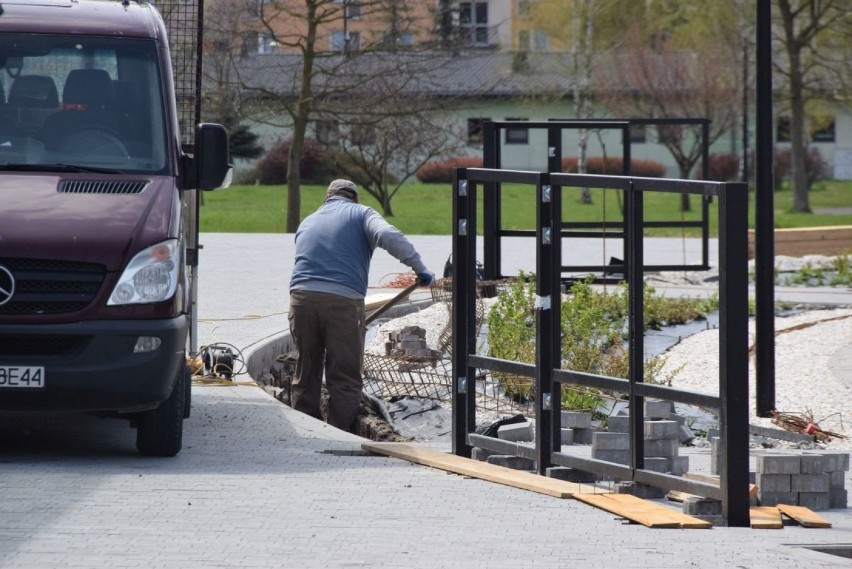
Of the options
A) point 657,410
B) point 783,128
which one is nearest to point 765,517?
point 657,410

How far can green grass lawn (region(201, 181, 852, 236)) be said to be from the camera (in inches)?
1539

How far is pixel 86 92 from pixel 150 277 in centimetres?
144

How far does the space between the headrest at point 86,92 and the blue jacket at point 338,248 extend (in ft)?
7.36

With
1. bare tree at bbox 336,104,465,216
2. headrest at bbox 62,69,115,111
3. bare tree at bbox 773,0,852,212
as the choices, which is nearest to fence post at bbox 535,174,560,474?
headrest at bbox 62,69,115,111

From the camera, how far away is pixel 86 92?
8461mm

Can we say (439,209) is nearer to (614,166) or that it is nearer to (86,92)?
(614,166)

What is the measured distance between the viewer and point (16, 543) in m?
5.71

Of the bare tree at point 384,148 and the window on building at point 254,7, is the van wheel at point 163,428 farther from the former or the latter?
the bare tree at point 384,148

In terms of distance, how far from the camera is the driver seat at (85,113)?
8.33 metres

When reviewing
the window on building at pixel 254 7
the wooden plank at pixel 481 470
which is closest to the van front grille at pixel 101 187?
the wooden plank at pixel 481 470

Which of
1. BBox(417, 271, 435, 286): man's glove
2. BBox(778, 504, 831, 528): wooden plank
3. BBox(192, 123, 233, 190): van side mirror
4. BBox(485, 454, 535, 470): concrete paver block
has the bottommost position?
BBox(778, 504, 831, 528): wooden plank

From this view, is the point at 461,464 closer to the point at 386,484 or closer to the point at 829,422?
the point at 386,484

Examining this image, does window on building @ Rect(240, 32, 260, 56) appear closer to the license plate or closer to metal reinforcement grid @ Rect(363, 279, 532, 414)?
metal reinforcement grid @ Rect(363, 279, 532, 414)

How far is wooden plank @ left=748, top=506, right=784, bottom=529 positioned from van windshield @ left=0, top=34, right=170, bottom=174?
358cm
